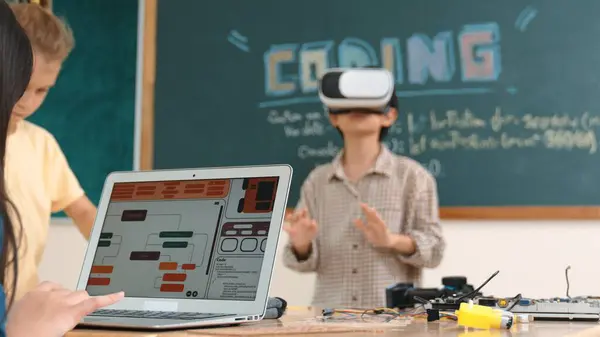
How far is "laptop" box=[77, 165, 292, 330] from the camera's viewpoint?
1.25 m

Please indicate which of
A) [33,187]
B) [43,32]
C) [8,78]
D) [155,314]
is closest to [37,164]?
[33,187]

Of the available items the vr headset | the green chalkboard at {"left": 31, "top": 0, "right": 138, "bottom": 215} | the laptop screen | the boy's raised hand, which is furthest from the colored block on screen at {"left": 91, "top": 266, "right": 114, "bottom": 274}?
the green chalkboard at {"left": 31, "top": 0, "right": 138, "bottom": 215}

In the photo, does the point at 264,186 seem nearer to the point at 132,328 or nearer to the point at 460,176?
the point at 132,328

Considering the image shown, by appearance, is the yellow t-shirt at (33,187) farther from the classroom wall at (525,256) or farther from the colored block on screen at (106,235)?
the classroom wall at (525,256)

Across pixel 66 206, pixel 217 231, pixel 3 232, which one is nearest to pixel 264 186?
pixel 217 231

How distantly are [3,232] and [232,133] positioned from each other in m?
2.13

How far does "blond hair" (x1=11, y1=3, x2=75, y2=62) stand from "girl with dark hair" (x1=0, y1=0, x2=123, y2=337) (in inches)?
32.3

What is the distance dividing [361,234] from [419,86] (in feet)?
2.51

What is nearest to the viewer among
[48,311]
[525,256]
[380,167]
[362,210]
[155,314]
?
[48,311]

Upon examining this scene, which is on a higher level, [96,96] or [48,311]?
[96,96]

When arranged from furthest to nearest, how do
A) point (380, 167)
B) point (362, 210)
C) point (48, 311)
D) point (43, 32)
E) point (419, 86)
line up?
point (419, 86) < point (380, 167) < point (362, 210) < point (43, 32) < point (48, 311)

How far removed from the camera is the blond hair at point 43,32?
1777mm

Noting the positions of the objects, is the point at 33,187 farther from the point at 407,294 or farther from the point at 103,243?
the point at 407,294

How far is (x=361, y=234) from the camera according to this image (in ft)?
7.47
